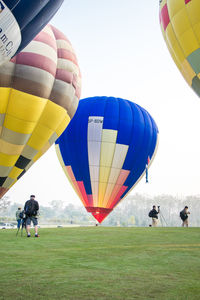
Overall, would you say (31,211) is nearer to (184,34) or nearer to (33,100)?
(33,100)

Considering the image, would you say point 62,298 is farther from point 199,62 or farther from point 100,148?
point 100,148

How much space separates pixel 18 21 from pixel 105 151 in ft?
57.3

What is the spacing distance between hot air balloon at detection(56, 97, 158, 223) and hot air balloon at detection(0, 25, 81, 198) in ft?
23.4

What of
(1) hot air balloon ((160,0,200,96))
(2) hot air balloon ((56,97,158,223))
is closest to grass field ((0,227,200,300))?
(1) hot air balloon ((160,0,200,96))

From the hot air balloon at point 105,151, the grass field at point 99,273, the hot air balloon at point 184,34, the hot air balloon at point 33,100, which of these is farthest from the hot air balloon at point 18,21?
the hot air balloon at point 105,151

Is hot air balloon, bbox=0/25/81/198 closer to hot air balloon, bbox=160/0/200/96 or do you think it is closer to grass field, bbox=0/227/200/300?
hot air balloon, bbox=160/0/200/96

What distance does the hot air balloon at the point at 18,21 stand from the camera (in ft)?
18.0

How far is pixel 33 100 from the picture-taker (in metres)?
13.8

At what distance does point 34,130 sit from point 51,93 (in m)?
1.76

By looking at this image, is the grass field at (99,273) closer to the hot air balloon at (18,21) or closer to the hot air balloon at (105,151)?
the hot air balloon at (18,21)

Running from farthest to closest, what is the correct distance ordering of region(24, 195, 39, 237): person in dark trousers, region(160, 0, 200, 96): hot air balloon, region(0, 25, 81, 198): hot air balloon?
region(160, 0, 200, 96): hot air balloon
region(0, 25, 81, 198): hot air balloon
region(24, 195, 39, 237): person in dark trousers

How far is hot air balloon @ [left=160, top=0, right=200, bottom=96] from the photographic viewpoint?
13859 mm

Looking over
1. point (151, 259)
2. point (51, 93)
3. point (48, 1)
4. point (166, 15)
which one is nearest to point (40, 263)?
point (151, 259)

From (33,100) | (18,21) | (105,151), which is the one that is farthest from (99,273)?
(105,151)
